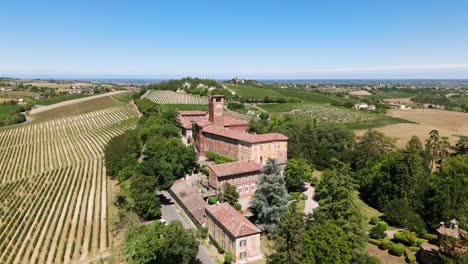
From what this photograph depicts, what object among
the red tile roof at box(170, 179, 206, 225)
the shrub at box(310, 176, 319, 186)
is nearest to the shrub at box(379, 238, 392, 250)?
the shrub at box(310, 176, 319, 186)

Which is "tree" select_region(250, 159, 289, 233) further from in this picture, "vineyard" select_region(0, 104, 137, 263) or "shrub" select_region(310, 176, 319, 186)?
"shrub" select_region(310, 176, 319, 186)

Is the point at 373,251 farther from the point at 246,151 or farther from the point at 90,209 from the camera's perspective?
the point at 90,209

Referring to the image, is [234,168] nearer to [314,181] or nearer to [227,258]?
[314,181]

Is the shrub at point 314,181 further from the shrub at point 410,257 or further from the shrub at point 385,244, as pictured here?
the shrub at point 410,257

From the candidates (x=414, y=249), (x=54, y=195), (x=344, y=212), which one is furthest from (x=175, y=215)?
(x=414, y=249)

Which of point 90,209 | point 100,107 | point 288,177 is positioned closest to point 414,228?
point 288,177

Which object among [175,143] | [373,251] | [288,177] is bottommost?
[373,251]

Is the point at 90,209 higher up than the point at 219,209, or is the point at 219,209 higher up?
the point at 219,209

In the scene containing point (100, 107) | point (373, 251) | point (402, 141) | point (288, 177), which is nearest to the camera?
point (373, 251)
